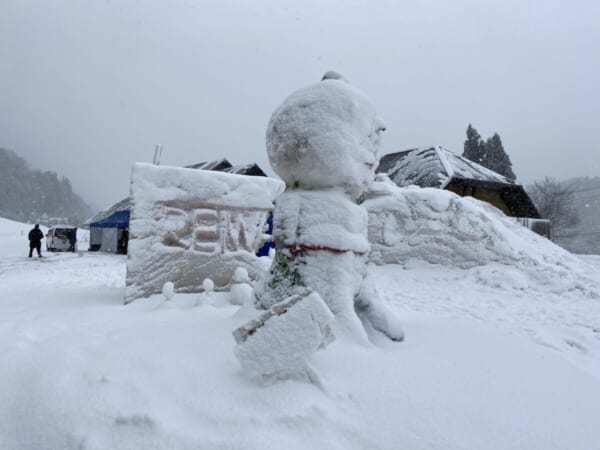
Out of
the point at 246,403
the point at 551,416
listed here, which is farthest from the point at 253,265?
the point at 551,416

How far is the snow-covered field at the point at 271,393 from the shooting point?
1338 mm

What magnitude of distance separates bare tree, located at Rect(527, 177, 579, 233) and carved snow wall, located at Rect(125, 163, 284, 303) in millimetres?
29885

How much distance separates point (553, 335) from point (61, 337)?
407cm

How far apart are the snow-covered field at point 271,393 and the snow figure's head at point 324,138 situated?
3.35 feet

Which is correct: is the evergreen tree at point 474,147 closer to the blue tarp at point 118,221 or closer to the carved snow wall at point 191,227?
the blue tarp at point 118,221

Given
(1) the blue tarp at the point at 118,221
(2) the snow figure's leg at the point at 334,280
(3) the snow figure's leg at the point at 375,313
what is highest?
(2) the snow figure's leg at the point at 334,280

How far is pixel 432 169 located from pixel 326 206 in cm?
1099

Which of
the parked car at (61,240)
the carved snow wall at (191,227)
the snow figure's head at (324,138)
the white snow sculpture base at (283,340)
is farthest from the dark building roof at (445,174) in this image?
the parked car at (61,240)

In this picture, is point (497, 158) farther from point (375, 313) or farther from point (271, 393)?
point (271, 393)

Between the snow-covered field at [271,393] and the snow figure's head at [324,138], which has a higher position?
the snow figure's head at [324,138]

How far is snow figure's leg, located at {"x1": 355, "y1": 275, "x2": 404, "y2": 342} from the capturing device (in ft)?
7.57

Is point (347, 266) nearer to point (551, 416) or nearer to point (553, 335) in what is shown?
point (551, 416)

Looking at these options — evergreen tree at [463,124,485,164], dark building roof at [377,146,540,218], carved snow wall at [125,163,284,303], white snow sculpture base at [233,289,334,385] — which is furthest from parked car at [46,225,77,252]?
evergreen tree at [463,124,485,164]

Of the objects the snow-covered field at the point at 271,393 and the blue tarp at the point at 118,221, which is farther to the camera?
the blue tarp at the point at 118,221
